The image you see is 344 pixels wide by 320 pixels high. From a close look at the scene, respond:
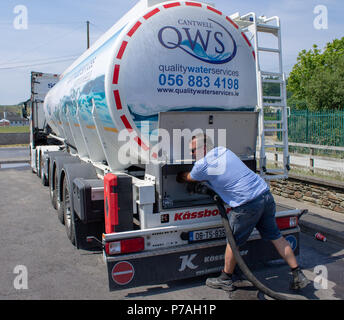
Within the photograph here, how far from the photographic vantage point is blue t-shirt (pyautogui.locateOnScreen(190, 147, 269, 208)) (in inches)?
142

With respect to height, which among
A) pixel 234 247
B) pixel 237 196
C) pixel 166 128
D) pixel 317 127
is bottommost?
pixel 234 247

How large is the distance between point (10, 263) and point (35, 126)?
7904 millimetres

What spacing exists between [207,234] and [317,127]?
8.77 m

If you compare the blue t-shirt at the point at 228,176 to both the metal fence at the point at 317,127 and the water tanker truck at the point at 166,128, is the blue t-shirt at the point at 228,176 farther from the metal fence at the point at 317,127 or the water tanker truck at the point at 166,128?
the metal fence at the point at 317,127

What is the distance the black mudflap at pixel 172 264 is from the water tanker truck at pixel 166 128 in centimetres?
1

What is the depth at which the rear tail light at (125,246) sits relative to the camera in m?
3.51

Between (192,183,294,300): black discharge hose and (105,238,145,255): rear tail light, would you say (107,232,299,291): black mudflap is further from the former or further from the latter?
(192,183,294,300): black discharge hose

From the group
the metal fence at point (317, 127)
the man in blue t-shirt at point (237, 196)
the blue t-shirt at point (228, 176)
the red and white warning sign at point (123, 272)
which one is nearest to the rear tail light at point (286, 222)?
the man in blue t-shirt at point (237, 196)

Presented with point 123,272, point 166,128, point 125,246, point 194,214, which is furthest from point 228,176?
point 123,272

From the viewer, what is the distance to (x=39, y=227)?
6.32 meters

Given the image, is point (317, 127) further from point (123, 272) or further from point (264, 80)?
point (123, 272)

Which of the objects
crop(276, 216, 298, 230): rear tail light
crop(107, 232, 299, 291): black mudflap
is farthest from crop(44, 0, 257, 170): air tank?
crop(276, 216, 298, 230): rear tail light

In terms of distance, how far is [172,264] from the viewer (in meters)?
3.79
